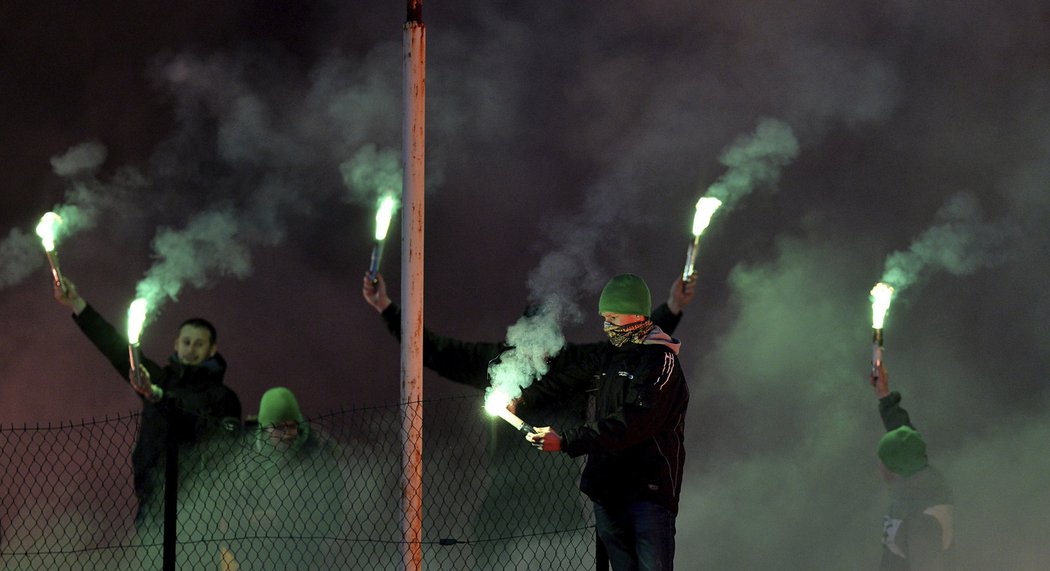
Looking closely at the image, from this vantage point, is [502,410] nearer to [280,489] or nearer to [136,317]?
[136,317]

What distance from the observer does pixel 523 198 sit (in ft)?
35.2

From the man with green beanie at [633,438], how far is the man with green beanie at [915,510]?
89.3 inches

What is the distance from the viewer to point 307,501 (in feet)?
26.8

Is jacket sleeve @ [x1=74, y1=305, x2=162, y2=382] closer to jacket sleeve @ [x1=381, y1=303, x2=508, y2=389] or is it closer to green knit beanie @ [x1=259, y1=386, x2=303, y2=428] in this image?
green knit beanie @ [x1=259, y1=386, x2=303, y2=428]

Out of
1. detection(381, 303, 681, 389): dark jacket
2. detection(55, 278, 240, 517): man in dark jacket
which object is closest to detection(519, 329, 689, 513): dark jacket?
detection(381, 303, 681, 389): dark jacket

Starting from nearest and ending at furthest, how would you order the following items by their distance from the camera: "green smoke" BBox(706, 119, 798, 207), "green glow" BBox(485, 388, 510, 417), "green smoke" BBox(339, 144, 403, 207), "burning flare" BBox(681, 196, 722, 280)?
"green glow" BBox(485, 388, 510, 417), "burning flare" BBox(681, 196, 722, 280), "green smoke" BBox(706, 119, 798, 207), "green smoke" BBox(339, 144, 403, 207)

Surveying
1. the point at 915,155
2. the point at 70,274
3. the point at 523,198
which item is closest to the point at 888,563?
the point at 915,155

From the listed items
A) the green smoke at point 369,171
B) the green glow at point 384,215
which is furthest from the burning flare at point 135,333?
the green smoke at point 369,171

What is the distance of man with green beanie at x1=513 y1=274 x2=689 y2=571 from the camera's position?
18.9 feet

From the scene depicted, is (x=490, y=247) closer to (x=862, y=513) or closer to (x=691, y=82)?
(x=691, y=82)

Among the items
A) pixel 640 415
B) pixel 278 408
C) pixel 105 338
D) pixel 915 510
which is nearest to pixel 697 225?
pixel 640 415

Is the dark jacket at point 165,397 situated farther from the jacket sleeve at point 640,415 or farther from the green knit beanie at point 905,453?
the green knit beanie at point 905,453

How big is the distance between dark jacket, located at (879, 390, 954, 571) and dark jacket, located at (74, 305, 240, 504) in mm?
3909

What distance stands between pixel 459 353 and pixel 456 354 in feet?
0.06
